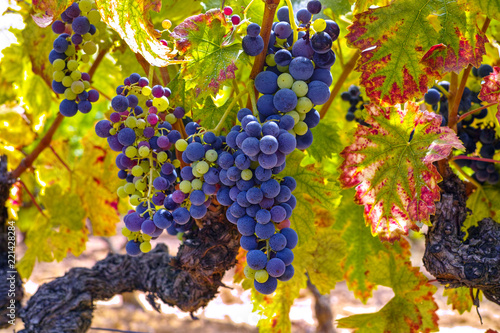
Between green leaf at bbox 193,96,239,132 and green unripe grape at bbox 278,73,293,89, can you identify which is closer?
green unripe grape at bbox 278,73,293,89

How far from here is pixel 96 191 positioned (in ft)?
4.62

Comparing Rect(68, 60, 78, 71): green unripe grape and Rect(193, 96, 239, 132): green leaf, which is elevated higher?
Rect(68, 60, 78, 71): green unripe grape

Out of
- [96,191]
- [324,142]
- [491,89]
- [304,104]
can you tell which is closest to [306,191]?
[324,142]

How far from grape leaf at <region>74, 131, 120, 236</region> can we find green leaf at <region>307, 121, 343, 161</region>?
0.71m

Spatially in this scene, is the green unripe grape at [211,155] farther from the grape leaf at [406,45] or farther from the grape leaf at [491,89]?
the grape leaf at [491,89]

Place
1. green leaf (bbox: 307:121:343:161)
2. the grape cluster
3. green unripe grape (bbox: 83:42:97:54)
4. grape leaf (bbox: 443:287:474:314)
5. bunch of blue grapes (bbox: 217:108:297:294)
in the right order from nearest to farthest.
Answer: bunch of blue grapes (bbox: 217:108:297:294), green unripe grape (bbox: 83:42:97:54), green leaf (bbox: 307:121:343:161), grape leaf (bbox: 443:287:474:314), the grape cluster

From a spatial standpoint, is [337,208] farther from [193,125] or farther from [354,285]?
[193,125]

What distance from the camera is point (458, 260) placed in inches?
33.2

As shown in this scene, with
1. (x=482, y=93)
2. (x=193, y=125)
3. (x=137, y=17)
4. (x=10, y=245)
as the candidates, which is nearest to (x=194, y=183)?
(x=193, y=125)

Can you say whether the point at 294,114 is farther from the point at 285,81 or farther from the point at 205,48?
the point at 205,48

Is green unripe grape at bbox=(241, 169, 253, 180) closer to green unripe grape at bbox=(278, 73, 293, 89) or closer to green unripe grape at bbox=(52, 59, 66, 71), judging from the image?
green unripe grape at bbox=(278, 73, 293, 89)

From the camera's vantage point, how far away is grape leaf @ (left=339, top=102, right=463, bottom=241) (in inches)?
28.5

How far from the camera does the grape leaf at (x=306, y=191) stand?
86 cm

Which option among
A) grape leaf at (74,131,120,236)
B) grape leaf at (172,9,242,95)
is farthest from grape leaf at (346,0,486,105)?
grape leaf at (74,131,120,236)
